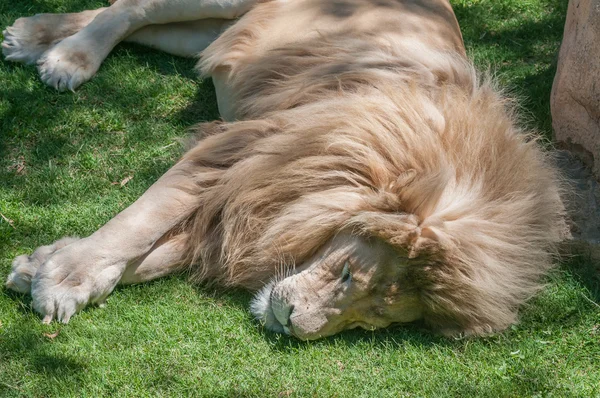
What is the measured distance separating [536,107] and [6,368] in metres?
3.27

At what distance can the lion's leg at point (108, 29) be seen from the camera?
4.73 m

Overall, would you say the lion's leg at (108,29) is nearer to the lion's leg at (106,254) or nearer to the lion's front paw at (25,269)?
the lion's leg at (106,254)

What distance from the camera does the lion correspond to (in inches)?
134

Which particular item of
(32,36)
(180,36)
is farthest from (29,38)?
(180,36)

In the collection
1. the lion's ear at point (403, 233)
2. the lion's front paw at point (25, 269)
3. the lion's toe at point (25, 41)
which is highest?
the lion's toe at point (25, 41)

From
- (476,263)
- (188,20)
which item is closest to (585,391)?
(476,263)

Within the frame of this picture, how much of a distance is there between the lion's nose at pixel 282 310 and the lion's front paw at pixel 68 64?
6.58ft

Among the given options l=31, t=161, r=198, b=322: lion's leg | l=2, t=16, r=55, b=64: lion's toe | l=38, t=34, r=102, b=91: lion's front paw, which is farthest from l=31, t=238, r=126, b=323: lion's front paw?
l=2, t=16, r=55, b=64: lion's toe

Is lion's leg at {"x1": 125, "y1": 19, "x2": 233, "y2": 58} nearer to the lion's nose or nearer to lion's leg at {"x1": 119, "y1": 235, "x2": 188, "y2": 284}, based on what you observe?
lion's leg at {"x1": 119, "y1": 235, "x2": 188, "y2": 284}

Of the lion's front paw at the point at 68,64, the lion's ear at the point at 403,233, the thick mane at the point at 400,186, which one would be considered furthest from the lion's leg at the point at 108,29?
the lion's ear at the point at 403,233

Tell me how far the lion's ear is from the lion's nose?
43 centimetres

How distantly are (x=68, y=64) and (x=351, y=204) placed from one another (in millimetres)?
2099

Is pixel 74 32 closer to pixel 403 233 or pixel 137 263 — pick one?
pixel 137 263

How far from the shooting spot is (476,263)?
3.44 meters
